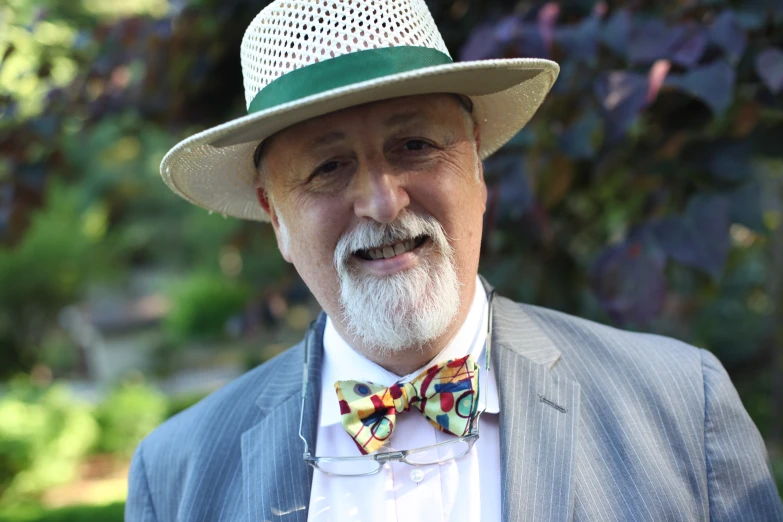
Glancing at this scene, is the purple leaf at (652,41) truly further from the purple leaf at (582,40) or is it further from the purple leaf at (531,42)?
the purple leaf at (531,42)

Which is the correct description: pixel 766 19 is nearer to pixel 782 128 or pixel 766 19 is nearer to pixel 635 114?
pixel 782 128

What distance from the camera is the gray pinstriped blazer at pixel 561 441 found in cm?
165

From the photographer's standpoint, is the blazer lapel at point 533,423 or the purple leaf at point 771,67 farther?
the purple leaf at point 771,67

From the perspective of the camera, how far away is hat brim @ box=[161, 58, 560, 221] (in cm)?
159

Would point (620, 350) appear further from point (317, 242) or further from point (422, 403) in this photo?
point (317, 242)

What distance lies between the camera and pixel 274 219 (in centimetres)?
201

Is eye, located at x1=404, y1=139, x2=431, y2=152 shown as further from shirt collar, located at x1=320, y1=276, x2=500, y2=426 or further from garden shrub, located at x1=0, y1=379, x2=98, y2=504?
garden shrub, located at x1=0, y1=379, x2=98, y2=504

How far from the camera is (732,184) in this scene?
6.72 ft

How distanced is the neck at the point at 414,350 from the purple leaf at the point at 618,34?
2.33ft

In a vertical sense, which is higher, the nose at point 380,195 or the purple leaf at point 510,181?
the purple leaf at point 510,181

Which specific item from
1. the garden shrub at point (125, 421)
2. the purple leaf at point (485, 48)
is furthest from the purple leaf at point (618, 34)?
the garden shrub at point (125, 421)

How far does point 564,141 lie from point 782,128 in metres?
0.65

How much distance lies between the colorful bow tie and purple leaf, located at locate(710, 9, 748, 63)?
99 centimetres

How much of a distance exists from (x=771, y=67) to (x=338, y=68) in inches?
41.3
